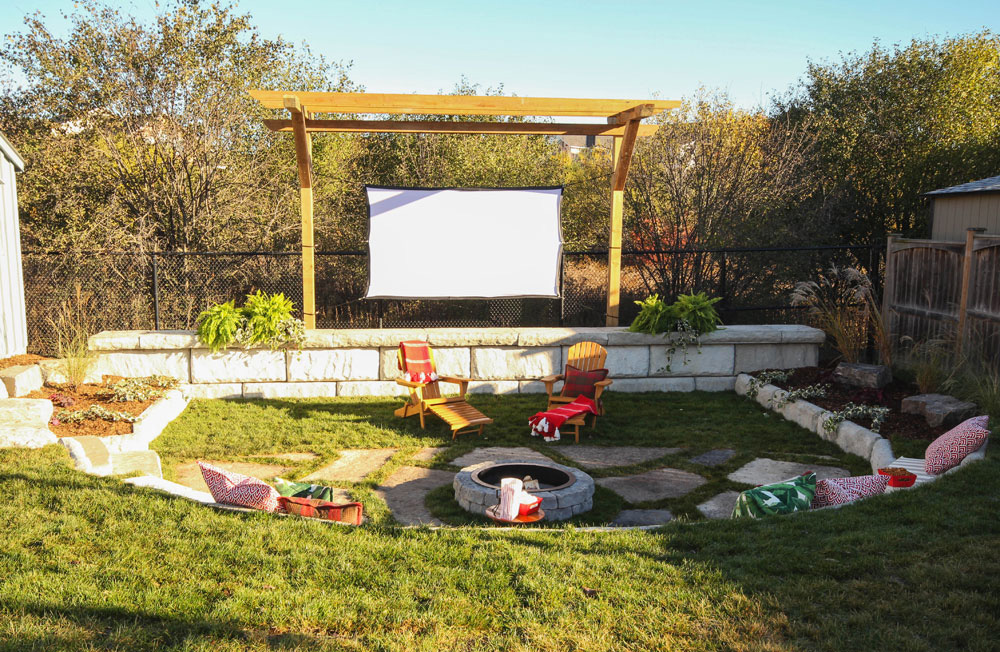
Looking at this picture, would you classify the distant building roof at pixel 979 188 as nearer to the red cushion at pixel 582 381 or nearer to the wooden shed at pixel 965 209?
the wooden shed at pixel 965 209

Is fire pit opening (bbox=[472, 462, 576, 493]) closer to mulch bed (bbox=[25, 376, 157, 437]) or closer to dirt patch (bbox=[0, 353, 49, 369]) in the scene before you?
mulch bed (bbox=[25, 376, 157, 437])

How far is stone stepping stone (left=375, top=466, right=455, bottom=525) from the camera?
5324 mm

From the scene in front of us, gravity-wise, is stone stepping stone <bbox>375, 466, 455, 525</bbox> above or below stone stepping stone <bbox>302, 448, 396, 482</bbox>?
below

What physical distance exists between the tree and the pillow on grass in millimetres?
8912

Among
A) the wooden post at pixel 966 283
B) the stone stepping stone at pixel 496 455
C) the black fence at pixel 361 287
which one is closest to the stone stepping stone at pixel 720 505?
the stone stepping stone at pixel 496 455

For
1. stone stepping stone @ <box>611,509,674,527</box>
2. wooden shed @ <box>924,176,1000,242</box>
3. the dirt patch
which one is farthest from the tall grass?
wooden shed @ <box>924,176,1000,242</box>

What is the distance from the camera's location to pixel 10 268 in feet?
28.7

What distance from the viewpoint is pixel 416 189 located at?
376 inches

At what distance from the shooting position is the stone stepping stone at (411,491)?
532cm

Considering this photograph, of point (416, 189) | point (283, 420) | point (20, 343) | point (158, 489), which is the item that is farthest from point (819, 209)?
point (20, 343)

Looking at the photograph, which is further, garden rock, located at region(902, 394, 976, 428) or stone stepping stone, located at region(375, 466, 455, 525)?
garden rock, located at region(902, 394, 976, 428)

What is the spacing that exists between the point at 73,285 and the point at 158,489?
683cm

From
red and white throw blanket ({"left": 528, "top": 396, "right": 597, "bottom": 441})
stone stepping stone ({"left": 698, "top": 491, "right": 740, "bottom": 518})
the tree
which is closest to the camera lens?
stone stepping stone ({"left": 698, "top": 491, "right": 740, "bottom": 518})

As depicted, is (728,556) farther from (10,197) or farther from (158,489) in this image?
(10,197)
